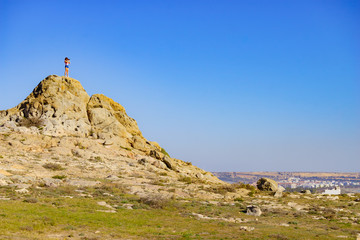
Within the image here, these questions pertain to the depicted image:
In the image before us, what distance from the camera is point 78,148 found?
179 feet

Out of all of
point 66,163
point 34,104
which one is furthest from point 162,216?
point 34,104

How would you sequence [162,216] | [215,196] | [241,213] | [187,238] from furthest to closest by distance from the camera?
[215,196]
[241,213]
[162,216]
[187,238]

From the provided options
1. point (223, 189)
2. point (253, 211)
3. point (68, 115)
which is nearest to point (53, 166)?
point (68, 115)

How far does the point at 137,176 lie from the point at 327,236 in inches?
1227

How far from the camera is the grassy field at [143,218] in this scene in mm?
20547

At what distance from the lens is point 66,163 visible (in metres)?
47.7

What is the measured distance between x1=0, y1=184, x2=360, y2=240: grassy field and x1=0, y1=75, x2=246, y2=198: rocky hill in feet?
16.3

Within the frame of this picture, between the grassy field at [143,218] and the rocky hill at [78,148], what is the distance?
497cm

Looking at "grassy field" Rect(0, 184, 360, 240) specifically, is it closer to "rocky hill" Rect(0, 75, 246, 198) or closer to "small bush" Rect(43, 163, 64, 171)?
"rocky hill" Rect(0, 75, 246, 198)

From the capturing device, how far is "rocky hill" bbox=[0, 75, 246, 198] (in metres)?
41.3

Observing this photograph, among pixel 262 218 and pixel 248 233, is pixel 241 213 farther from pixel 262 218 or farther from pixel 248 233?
pixel 248 233

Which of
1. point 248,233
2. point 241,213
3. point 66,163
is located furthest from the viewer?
point 66,163

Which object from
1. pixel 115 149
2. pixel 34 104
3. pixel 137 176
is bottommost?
pixel 137 176

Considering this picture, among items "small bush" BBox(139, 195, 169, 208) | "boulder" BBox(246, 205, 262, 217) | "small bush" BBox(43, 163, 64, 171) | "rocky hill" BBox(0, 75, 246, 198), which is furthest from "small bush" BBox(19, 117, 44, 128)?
"boulder" BBox(246, 205, 262, 217)
